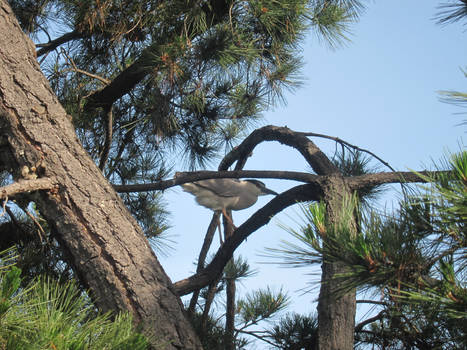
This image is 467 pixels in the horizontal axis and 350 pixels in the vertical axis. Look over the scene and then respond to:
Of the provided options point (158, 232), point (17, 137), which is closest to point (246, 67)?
point (158, 232)

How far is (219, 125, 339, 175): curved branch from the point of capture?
234cm

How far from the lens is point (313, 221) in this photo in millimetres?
1389

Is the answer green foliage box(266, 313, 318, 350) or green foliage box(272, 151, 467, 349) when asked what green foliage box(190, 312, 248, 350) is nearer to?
green foliage box(266, 313, 318, 350)

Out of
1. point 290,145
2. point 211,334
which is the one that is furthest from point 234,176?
point 211,334

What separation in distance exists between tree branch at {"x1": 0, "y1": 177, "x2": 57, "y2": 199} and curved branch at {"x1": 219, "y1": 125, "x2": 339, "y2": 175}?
1166mm

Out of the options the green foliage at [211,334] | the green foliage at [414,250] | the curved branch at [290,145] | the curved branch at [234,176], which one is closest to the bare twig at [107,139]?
the curved branch at [234,176]

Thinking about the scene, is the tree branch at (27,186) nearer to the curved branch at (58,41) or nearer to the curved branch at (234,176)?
the curved branch at (234,176)

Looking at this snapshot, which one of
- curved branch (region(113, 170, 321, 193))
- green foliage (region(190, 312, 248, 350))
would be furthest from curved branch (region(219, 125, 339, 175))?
green foliage (region(190, 312, 248, 350))

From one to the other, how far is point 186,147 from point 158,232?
1.97 feet

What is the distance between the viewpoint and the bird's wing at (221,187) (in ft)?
15.0

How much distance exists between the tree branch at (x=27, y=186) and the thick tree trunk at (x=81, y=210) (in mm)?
22

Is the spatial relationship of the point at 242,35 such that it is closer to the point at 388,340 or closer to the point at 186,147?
the point at 186,147

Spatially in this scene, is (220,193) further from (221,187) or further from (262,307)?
(262,307)

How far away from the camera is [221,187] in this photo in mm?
4621
